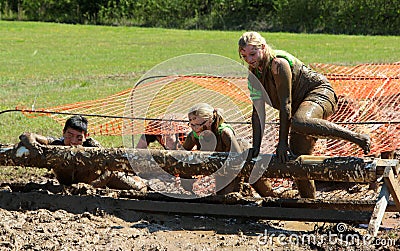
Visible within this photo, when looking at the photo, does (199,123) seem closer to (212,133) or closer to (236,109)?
(212,133)

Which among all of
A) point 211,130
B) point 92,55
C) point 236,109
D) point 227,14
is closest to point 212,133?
point 211,130

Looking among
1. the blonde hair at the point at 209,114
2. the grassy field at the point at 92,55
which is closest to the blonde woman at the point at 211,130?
the blonde hair at the point at 209,114

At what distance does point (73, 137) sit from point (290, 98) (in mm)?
2251

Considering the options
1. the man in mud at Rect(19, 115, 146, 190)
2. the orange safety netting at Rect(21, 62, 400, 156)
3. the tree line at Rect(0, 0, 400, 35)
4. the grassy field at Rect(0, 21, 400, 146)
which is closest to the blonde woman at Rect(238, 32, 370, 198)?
the orange safety netting at Rect(21, 62, 400, 156)

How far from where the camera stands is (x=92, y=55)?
25.0m

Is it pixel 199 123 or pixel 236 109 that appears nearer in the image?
pixel 199 123

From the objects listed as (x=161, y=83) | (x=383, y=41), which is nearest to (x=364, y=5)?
(x=383, y=41)

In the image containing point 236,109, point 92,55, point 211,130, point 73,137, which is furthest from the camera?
point 92,55

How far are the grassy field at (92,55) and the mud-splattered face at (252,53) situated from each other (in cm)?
421

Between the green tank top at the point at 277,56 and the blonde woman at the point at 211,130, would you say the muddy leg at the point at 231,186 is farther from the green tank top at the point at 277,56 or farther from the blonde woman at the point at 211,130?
the green tank top at the point at 277,56

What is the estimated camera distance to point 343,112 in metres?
9.23

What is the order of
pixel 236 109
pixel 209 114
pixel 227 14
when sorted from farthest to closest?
pixel 227 14, pixel 236 109, pixel 209 114

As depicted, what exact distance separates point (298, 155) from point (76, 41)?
25.2 meters

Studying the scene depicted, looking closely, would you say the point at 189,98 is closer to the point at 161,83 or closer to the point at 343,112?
the point at 161,83
